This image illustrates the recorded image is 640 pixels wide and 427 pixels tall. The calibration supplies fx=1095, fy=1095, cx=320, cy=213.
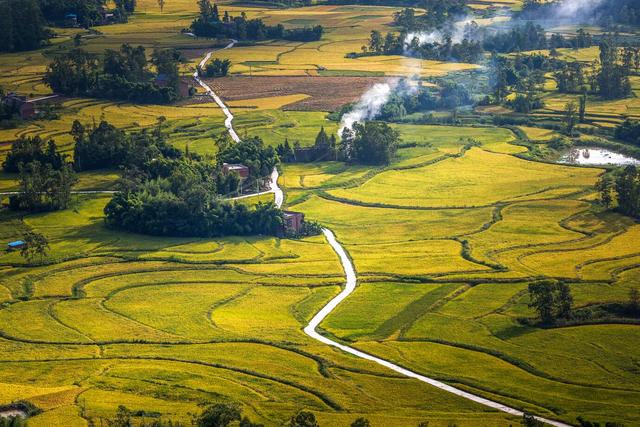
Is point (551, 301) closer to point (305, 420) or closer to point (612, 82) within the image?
point (305, 420)

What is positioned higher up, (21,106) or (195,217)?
(21,106)

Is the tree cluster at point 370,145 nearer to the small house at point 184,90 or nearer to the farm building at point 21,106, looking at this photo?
the small house at point 184,90

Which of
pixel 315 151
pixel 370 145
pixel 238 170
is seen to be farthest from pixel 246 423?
pixel 315 151

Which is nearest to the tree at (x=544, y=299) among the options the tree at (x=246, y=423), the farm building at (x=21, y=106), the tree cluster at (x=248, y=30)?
the tree at (x=246, y=423)

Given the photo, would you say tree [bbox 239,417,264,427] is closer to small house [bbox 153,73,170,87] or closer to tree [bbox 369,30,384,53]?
small house [bbox 153,73,170,87]

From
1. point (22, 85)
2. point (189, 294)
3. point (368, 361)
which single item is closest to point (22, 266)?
point (189, 294)
